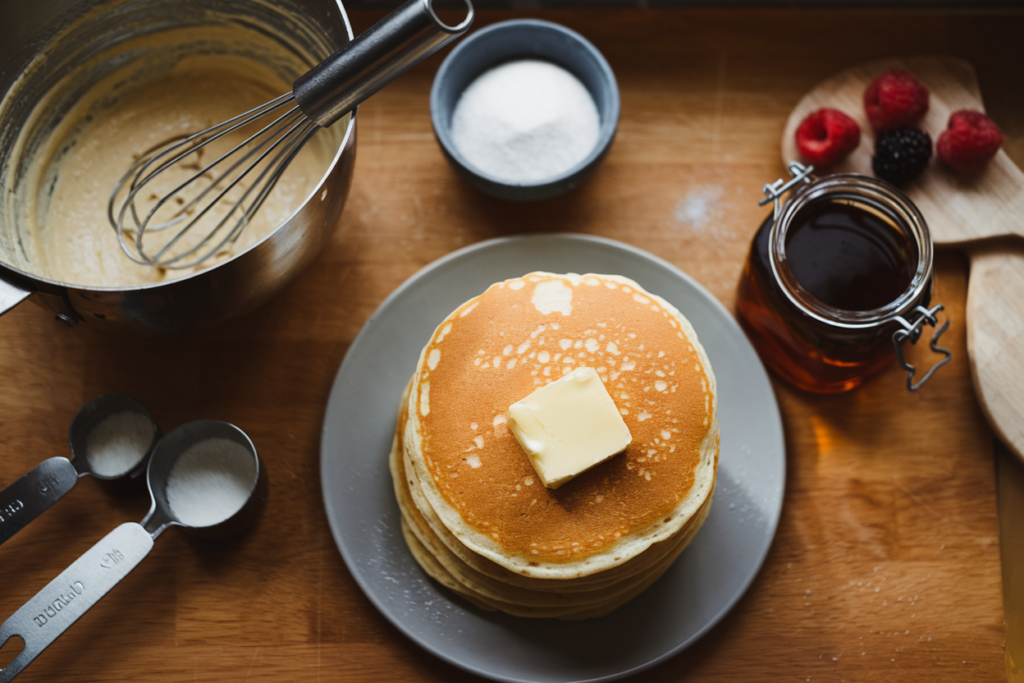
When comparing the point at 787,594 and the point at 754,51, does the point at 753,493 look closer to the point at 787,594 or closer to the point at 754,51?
the point at 787,594

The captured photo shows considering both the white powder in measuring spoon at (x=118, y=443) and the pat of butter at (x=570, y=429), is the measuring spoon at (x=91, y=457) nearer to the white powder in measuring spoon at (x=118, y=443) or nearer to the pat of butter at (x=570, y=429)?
the white powder in measuring spoon at (x=118, y=443)

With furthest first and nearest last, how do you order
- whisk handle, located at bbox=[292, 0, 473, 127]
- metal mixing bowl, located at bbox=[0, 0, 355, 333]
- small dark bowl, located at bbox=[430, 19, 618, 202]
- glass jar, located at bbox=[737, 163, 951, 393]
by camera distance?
1. small dark bowl, located at bbox=[430, 19, 618, 202]
2. glass jar, located at bbox=[737, 163, 951, 393]
3. metal mixing bowl, located at bbox=[0, 0, 355, 333]
4. whisk handle, located at bbox=[292, 0, 473, 127]

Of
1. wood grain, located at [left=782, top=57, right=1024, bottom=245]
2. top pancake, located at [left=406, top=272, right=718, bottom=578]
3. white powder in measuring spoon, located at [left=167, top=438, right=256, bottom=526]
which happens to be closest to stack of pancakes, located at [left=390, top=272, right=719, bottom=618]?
top pancake, located at [left=406, top=272, right=718, bottom=578]

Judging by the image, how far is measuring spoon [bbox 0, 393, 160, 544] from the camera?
1.03m

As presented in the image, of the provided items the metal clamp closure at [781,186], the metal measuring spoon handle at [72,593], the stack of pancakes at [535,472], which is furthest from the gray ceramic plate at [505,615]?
the metal measuring spoon handle at [72,593]

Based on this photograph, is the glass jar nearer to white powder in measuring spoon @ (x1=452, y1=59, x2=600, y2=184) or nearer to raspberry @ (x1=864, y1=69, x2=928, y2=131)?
raspberry @ (x1=864, y1=69, x2=928, y2=131)

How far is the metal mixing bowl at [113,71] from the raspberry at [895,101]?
2.87 ft

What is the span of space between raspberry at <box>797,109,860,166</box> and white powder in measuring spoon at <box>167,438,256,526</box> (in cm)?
104

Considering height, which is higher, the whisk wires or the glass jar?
the whisk wires

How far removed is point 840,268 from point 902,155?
263mm

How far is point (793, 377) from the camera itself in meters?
1.17

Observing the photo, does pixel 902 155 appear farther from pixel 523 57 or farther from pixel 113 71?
pixel 113 71

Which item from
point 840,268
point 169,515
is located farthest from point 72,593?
point 840,268

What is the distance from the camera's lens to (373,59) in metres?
0.82
